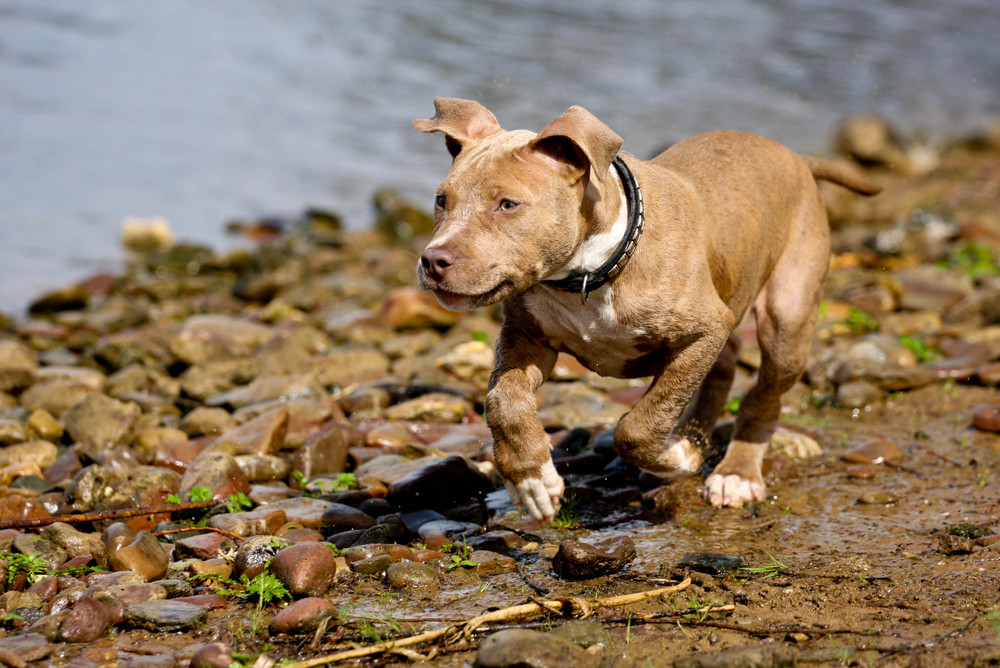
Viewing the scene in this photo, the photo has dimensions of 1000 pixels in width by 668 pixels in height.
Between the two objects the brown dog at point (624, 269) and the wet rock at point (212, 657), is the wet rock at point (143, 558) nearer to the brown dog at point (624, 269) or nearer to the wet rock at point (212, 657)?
the wet rock at point (212, 657)

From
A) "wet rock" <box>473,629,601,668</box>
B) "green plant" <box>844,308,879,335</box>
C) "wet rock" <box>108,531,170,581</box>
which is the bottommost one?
"wet rock" <box>108,531,170,581</box>

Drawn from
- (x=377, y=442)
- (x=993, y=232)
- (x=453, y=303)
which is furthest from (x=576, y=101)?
(x=453, y=303)

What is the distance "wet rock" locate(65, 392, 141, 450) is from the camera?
692 cm

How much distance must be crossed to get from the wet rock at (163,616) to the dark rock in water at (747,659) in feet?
6.15

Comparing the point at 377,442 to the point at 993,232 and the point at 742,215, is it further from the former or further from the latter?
the point at 993,232

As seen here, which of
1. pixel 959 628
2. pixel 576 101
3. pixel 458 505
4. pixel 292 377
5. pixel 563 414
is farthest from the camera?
pixel 576 101

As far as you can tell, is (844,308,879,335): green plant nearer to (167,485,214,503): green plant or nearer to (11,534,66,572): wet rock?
(167,485,214,503): green plant

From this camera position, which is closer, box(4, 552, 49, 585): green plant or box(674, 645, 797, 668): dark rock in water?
box(674, 645, 797, 668): dark rock in water

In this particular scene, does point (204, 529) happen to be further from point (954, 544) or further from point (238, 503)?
point (954, 544)

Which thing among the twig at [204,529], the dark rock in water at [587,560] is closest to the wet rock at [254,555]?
the twig at [204,529]

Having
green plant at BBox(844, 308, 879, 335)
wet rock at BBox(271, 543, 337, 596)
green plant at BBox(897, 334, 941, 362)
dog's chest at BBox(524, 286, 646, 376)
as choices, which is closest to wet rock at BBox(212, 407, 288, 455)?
wet rock at BBox(271, 543, 337, 596)

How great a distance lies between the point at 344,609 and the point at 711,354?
2.15 m

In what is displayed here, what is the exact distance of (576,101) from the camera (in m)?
19.5

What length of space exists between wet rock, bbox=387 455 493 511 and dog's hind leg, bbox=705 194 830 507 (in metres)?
1.43
